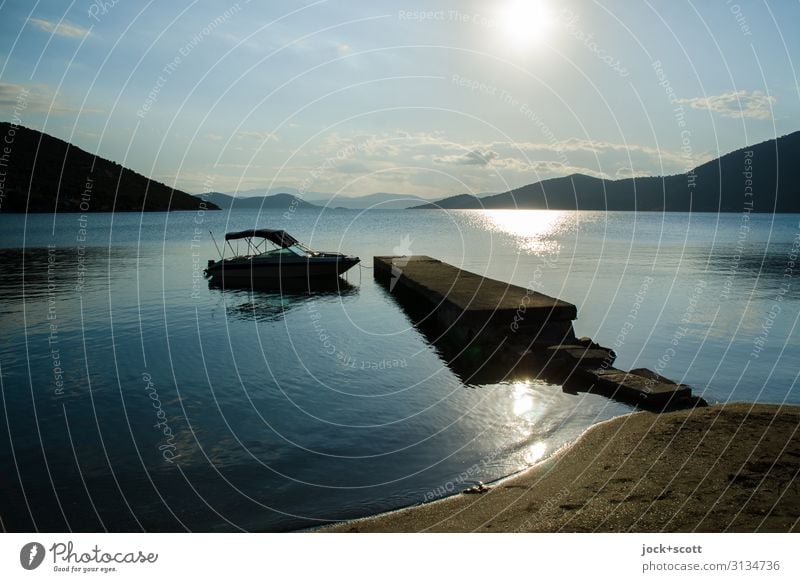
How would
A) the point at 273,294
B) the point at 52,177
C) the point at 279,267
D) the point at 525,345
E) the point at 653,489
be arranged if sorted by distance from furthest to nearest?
the point at 52,177 → the point at 279,267 → the point at 273,294 → the point at 525,345 → the point at 653,489

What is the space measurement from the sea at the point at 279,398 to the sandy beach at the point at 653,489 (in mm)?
870

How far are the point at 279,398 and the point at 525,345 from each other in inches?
371

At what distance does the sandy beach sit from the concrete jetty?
3.17m

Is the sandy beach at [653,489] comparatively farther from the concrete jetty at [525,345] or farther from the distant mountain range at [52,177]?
the distant mountain range at [52,177]

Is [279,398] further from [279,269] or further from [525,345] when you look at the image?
[279,269]

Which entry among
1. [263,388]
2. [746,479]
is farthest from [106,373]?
[746,479]

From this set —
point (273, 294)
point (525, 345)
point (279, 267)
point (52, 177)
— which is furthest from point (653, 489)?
point (52, 177)

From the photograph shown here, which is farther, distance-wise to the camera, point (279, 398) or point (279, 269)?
point (279, 269)

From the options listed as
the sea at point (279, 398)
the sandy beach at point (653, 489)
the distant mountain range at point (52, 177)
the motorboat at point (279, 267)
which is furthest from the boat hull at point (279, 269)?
the distant mountain range at point (52, 177)

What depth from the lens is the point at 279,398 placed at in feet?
51.5

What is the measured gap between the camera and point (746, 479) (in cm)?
864

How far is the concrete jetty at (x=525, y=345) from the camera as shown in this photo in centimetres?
1537

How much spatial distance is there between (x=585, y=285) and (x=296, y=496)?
111 feet
